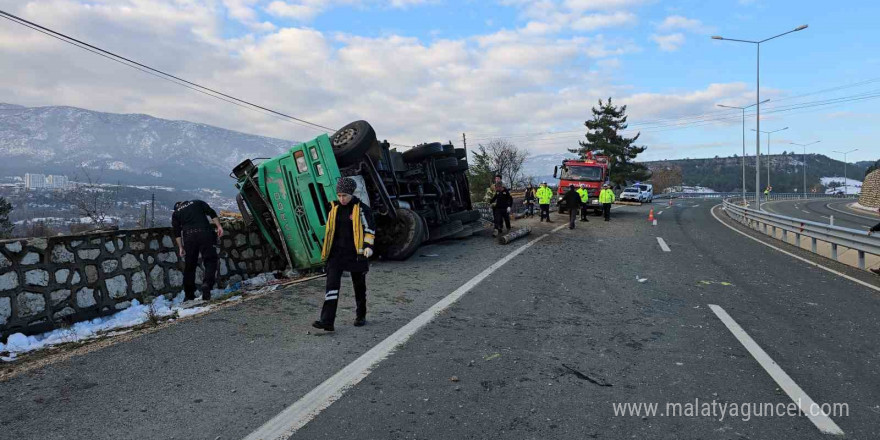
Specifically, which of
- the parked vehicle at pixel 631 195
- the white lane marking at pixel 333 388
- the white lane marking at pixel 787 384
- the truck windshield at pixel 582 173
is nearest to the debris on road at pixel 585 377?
the white lane marking at pixel 787 384

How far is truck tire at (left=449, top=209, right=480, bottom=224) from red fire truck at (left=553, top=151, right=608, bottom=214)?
9.48 meters

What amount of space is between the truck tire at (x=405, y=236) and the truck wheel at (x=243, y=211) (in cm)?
271

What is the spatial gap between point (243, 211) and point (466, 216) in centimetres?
627

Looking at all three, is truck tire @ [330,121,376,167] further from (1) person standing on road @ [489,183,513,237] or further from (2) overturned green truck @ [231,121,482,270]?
(1) person standing on road @ [489,183,513,237]

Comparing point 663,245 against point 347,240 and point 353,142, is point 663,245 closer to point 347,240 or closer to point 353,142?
point 353,142

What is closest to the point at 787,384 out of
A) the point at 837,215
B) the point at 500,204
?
the point at 500,204

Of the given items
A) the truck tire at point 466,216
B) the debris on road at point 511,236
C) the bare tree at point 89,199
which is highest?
the bare tree at point 89,199

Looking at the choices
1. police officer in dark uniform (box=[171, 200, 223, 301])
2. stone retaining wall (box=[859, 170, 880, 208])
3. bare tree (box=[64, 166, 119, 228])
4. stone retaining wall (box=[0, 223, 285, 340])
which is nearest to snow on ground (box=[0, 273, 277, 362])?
stone retaining wall (box=[0, 223, 285, 340])

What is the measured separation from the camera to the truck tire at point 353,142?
9781 millimetres

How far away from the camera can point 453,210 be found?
47.4 ft

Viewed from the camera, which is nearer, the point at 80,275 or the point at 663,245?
the point at 80,275

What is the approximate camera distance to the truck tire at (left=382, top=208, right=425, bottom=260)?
33.2 feet

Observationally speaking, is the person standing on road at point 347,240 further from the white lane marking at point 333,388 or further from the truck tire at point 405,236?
the truck tire at point 405,236

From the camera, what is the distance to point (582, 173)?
24.0 metres
